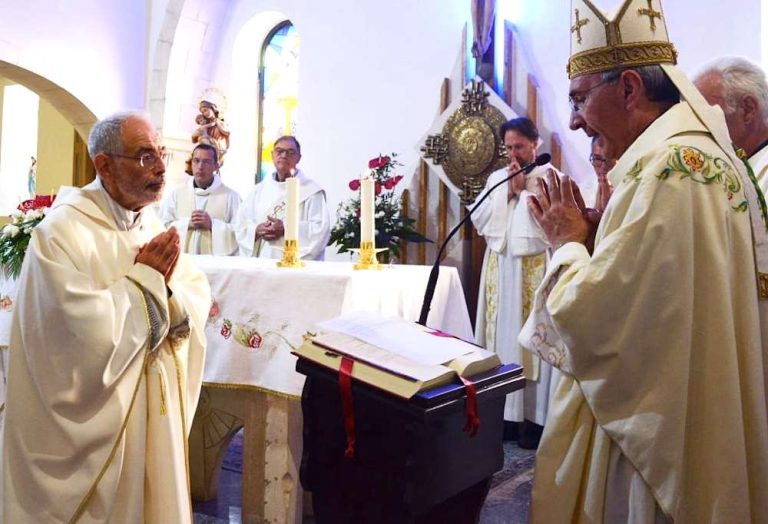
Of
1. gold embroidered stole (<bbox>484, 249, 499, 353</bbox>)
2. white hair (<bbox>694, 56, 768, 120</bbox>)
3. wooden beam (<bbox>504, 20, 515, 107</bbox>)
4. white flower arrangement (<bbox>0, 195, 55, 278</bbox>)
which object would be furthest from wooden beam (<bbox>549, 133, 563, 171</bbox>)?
white flower arrangement (<bbox>0, 195, 55, 278</bbox>)

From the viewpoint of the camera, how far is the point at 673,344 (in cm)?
136

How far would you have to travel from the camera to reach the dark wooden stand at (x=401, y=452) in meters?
1.43

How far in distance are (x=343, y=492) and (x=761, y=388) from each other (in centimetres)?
93

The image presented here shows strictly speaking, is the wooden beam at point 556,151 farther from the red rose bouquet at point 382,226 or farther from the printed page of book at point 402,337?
the printed page of book at point 402,337

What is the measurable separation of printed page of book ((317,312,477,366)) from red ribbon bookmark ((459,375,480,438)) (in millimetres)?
70

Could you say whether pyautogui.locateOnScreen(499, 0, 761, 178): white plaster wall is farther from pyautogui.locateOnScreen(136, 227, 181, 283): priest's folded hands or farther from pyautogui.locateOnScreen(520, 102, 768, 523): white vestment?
pyautogui.locateOnScreen(136, 227, 181, 283): priest's folded hands

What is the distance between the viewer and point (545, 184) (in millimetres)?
1656

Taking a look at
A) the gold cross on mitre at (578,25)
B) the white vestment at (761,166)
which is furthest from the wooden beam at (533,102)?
the gold cross on mitre at (578,25)

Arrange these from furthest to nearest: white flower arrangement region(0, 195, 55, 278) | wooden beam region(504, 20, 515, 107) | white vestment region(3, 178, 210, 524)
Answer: wooden beam region(504, 20, 515, 107) < white flower arrangement region(0, 195, 55, 278) < white vestment region(3, 178, 210, 524)

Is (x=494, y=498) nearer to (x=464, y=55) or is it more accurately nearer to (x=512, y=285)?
(x=512, y=285)

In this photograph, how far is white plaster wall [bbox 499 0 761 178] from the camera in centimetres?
455

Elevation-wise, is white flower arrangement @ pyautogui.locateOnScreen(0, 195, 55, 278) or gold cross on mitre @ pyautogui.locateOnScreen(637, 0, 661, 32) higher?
gold cross on mitre @ pyautogui.locateOnScreen(637, 0, 661, 32)

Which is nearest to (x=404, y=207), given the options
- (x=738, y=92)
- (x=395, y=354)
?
(x=738, y=92)

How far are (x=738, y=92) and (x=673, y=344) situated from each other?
1202mm
